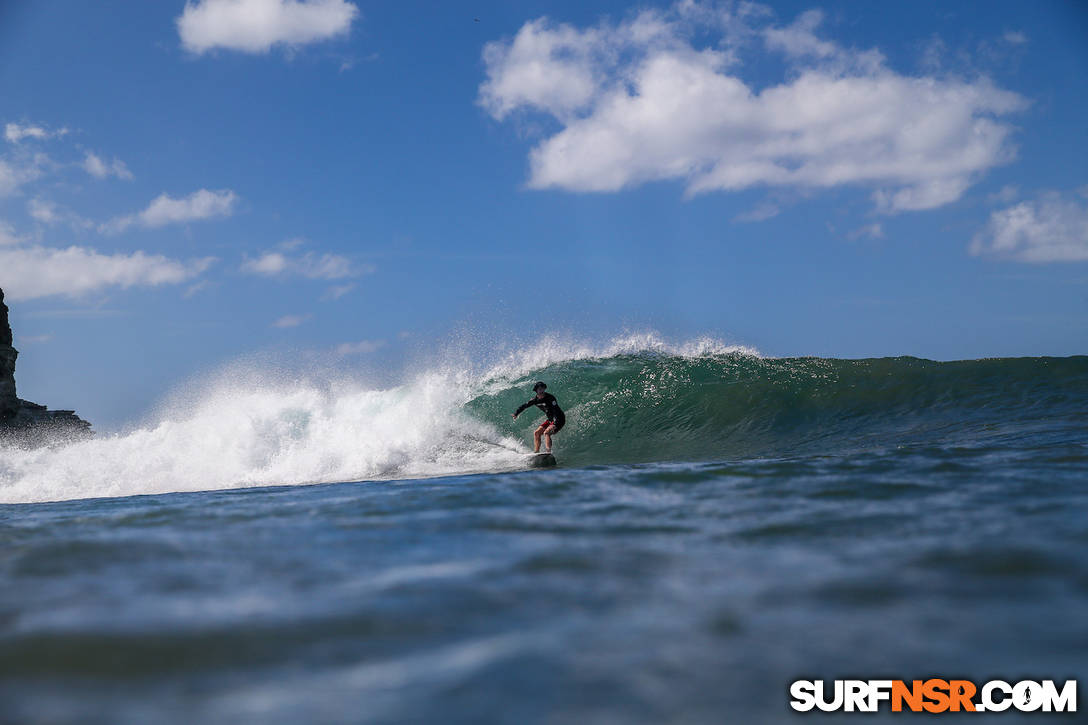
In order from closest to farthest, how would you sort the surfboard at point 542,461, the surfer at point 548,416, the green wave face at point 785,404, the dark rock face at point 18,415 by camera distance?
1. the green wave face at point 785,404
2. the surfboard at point 542,461
3. the surfer at point 548,416
4. the dark rock face at point 18,415

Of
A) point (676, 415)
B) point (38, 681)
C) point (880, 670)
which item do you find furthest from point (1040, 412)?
point (38, 681)

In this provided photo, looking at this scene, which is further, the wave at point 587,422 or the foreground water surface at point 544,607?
the wave at point 587,422

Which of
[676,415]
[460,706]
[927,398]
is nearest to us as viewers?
[460,706]

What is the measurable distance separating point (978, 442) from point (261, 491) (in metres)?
9.16

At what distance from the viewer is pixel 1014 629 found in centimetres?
252

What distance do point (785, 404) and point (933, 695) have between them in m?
13.7

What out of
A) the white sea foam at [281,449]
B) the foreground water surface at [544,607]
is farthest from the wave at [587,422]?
the foreground water surface at [544,607]

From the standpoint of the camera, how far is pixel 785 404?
599 inches

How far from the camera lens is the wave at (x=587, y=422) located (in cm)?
1273

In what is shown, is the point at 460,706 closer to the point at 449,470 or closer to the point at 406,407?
the point at 449,470

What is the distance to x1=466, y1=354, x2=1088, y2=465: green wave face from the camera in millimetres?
11961

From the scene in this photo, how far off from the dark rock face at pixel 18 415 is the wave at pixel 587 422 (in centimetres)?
→ 777

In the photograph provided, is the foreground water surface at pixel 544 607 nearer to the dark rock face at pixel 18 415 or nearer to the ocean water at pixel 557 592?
the ocean water at pixel 557 592

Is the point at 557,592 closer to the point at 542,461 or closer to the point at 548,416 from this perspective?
the point at 542,461
